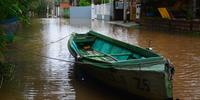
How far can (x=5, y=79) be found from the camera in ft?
36.2

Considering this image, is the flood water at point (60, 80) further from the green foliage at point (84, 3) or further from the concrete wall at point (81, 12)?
the green foliage at point (84, 3)

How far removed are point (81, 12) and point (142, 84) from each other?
181 ft

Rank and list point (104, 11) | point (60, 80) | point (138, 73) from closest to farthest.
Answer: point (138, 73) → point (60, 80) → point (104, 11)

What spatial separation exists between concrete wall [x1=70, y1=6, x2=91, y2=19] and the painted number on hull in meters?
53.9

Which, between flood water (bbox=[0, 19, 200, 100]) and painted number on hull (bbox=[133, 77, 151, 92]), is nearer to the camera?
painted number on hull (bbox=[133, 77, 151, 92])

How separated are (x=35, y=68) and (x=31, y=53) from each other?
12.2 ft

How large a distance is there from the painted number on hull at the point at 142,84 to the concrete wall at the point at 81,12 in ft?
177

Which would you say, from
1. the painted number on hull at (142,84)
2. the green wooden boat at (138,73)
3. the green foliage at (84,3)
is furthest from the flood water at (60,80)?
the green foliage at (84,3)

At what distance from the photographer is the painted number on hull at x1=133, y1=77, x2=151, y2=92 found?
798cm

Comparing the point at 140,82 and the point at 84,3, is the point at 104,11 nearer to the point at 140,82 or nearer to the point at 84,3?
the point at 84,3

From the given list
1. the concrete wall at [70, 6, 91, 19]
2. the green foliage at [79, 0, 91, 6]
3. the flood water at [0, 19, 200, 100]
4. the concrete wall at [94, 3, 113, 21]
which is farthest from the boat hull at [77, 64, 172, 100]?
the green foliage at [79, 0, 91, 6]

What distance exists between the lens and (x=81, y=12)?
62.9 m

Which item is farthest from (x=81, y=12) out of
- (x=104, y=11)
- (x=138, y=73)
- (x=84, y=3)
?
(x=138, y=73)

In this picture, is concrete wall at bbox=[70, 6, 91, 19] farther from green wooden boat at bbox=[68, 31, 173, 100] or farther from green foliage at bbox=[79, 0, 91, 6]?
green wooden boat at bbox=[68, 31, 173, 100]
